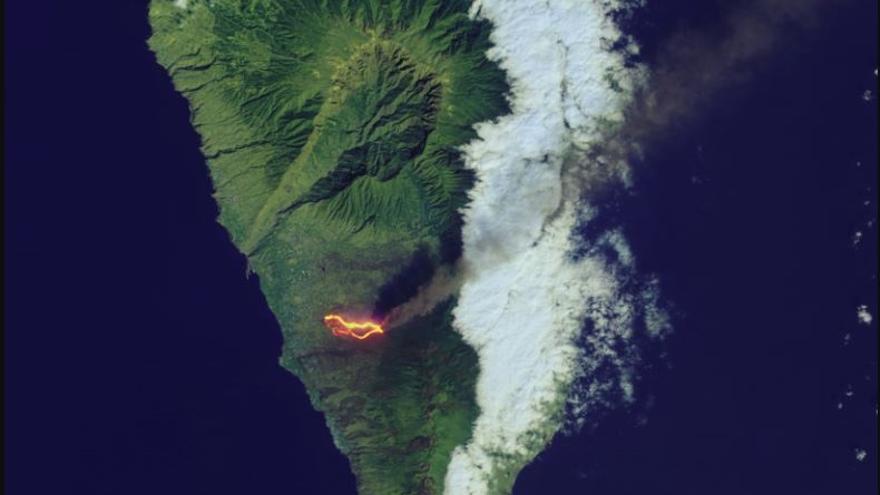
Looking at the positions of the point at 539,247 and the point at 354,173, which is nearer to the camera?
the point at 354,173

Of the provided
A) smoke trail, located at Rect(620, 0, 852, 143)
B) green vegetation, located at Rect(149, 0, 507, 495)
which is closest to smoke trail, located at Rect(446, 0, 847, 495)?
smoke trail, located at Rect(620, 0, 852, 143)

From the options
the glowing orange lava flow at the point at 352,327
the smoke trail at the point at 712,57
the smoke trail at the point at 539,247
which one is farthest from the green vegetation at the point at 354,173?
the smoke trail at the point at 712,57

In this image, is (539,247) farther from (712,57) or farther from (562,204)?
(712,57)

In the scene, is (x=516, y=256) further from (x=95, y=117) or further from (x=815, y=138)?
(x=95, y=117)

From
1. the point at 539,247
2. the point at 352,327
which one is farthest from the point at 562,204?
the point at 352,327

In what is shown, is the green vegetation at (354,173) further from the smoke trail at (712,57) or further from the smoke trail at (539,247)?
the smoke trail at (712,57)
